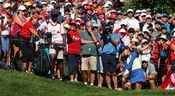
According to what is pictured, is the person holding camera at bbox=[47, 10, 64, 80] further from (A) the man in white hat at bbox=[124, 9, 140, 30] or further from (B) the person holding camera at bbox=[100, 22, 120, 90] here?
(A) the man in white hat at bbox=[124, 9, 140, 30]

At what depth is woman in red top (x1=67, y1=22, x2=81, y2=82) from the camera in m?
24.9

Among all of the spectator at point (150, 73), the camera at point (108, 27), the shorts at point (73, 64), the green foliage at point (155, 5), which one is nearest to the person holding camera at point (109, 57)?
the camera at point (108, 27)

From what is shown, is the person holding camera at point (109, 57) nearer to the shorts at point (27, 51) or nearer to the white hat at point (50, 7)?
the shorts at point (27, 51)

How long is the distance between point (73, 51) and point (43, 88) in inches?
98.2

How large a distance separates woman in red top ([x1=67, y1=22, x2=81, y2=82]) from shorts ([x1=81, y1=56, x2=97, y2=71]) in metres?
0.25

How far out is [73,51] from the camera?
2497 centimetres

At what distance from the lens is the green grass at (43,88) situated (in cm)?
2244

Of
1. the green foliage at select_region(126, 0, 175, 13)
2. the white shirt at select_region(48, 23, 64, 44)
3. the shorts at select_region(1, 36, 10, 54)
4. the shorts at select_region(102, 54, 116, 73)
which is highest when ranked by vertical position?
the green foliage at select_region(126, 0, 175, 13)

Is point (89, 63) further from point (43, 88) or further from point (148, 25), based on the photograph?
point (148, 25)

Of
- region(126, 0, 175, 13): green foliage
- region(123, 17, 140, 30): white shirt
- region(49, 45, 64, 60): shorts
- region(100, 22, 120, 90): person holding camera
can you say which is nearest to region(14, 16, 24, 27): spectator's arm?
region(49, 45, 64, 60): shorts

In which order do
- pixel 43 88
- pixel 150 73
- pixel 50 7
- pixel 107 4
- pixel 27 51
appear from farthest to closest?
pixel 107 4
pixel 50 7
pixel 27 51
pixel 150 73
pixel 43 88

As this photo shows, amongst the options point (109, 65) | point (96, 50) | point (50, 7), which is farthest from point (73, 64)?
point (50, 7)

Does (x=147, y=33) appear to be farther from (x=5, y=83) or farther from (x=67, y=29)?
(x=5, y=83)

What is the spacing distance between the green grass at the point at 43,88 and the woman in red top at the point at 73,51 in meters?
0.59
